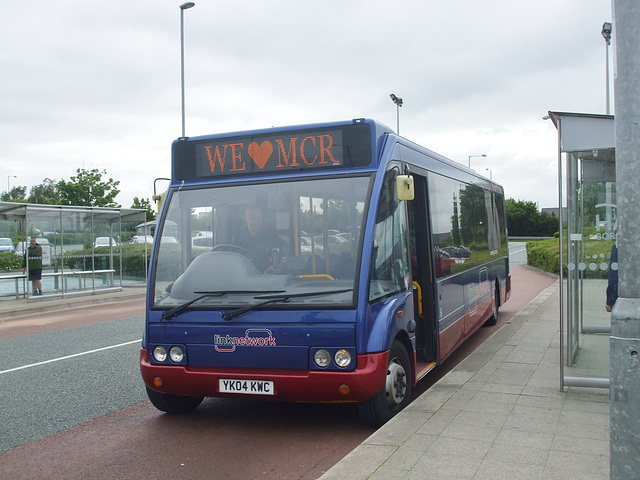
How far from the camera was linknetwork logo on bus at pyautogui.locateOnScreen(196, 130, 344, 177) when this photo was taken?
19.4 feet

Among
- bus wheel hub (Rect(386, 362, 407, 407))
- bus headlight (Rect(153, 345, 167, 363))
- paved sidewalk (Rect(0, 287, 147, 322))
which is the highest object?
bus headlight (Rect(153, 345, 167, 363))

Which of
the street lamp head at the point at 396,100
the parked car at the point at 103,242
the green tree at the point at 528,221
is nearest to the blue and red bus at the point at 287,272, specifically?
the parked car at the point at 103,242

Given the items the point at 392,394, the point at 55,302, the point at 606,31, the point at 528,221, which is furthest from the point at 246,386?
the point at 528,221

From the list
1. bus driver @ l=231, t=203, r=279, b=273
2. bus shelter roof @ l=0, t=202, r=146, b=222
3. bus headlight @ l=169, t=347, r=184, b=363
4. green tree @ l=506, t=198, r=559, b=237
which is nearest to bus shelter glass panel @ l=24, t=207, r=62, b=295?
bus shelter roof @ l=0, t=202, r=146, b=222

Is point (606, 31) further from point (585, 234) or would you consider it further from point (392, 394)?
point (392, 394)

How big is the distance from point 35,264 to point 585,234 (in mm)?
16907

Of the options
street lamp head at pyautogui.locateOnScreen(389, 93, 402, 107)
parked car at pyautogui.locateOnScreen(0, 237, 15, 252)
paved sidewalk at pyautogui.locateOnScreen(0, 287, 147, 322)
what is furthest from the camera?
street lamp head at pyautogui.locateOnScreen(389, 93, 402, 107)

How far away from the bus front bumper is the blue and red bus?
0.01m

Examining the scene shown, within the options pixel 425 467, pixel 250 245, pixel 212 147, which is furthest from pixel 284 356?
pixel 212 147

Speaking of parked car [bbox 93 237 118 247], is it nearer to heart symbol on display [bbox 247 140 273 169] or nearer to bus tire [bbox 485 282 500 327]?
bus tire [bbox 485 282 500 327]

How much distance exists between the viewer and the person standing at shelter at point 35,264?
19.5 m

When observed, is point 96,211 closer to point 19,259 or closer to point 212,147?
point 19,259

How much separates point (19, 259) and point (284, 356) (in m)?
17.3

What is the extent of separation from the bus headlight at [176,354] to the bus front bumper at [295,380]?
0.21ft
